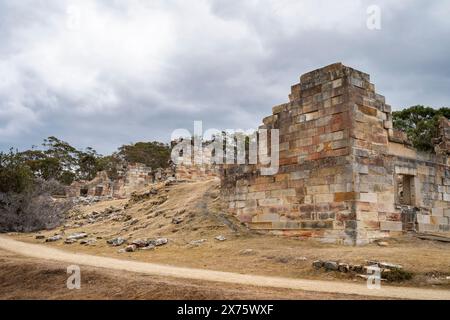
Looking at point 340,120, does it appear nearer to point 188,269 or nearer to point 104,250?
point 188,269

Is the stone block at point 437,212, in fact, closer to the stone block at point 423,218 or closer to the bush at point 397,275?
the stone block at point 423,218

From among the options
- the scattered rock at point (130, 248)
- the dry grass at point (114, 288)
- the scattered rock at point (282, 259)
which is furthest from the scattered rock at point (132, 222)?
the scattered rock at point (282, 259)

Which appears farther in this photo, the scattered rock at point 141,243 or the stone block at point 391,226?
the scattered rock at point 141,243

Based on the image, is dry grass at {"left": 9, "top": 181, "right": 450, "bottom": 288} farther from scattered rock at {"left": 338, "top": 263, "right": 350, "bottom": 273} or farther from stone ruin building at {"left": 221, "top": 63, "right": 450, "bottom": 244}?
stone ruin building at {"left": 221, "top": 63, "right": 450, "bottom": 244}

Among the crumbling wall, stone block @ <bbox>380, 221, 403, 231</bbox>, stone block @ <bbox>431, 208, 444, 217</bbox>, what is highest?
the crumbling wall

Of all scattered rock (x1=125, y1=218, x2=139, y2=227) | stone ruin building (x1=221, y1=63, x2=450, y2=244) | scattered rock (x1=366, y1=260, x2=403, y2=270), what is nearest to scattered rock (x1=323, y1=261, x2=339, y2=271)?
scattered rock (x1=366, y1=260, x2=403, y2=270)

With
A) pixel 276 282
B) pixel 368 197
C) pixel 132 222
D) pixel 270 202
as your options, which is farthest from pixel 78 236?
pixel 368 197

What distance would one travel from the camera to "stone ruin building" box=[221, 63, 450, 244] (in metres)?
11.8

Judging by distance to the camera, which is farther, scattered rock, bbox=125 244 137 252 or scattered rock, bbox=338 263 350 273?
scattered rock, bbox=125 244 137 252

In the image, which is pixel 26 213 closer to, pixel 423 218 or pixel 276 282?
pixel 276 282

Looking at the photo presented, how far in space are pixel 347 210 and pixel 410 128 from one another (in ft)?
91.9

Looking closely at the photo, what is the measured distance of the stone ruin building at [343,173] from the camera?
1177 centimetres

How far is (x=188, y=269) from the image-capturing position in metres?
9.84
